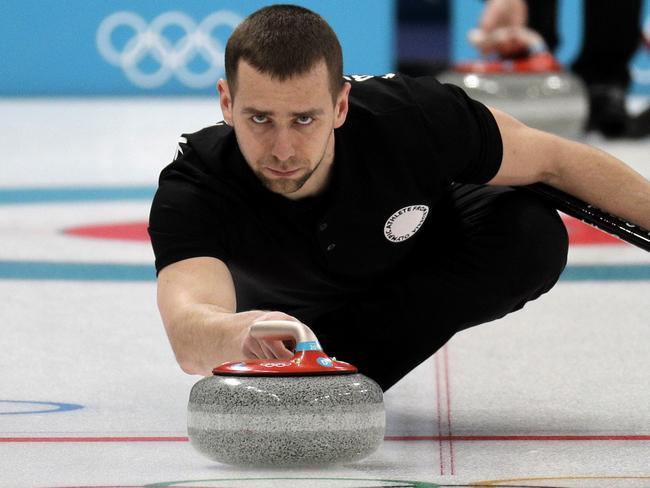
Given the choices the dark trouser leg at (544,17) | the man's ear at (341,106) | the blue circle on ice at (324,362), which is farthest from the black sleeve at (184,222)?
the dark trouser leg at (544,17)

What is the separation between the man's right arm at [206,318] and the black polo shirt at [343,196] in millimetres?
39

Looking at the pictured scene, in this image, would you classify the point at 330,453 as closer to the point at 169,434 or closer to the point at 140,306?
the point at 169,434

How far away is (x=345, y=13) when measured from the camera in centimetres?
1320

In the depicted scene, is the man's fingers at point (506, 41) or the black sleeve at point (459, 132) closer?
the black sleeve at point (459, 132)

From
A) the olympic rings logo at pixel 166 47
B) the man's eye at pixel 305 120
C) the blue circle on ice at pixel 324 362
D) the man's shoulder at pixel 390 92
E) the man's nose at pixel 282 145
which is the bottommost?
the olympic rings logo at pixel 166 47

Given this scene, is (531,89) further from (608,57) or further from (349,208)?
(349,208)

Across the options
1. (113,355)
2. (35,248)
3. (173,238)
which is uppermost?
(173,238)

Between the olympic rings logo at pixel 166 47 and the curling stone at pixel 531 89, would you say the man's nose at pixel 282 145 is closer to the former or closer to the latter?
the curling stone at pixel 531 89

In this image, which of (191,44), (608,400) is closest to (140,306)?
(608,400)

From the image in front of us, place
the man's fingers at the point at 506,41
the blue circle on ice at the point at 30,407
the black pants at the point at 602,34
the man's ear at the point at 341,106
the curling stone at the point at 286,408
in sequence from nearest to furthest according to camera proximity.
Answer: the curling stone at the point at 286,408, the man's ear at the point at 341,106, the blue circle on ice at the point at 30,407, the man's fingers at the point at 506,41, the black pants at the point at 602,34

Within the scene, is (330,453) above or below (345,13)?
above

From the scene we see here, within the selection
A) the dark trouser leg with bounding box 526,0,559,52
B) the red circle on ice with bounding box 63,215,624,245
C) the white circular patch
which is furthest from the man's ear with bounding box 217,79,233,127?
the dark trouser leg with bounding box 526,0,559,52

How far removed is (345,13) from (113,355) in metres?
10.1

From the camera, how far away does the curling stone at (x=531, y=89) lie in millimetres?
8000
